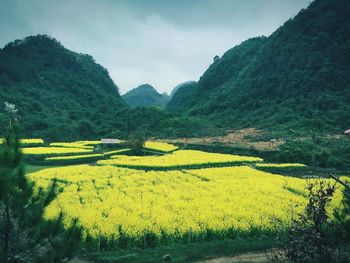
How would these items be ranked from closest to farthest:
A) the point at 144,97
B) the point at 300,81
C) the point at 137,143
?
1. the point at 137,143
2. the point at 300,81
3. the point at 144,97

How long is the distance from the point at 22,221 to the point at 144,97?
159 meters

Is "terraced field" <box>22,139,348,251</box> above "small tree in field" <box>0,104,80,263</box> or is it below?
below

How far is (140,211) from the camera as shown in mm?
14484

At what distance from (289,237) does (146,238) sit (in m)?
5.42

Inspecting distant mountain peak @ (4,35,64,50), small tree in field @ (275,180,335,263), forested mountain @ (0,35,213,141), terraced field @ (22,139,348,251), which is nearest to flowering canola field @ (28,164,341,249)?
terraced field @ (22,139,348,251)

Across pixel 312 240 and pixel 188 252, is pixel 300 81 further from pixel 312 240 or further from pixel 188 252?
pixel 312 240

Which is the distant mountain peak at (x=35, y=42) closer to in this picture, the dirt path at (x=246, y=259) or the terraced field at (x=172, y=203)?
the terraced field at (x=172, y=203)

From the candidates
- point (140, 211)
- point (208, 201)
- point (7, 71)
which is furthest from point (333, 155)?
point (7, 71)

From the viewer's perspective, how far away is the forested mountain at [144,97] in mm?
158500

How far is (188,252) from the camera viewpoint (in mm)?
11617

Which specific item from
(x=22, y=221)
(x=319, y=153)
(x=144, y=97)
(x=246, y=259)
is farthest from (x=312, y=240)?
(x=144, y=97)

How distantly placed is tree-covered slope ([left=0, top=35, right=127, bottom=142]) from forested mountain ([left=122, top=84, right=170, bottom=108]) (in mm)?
41941

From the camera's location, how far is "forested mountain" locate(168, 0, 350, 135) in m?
56.1

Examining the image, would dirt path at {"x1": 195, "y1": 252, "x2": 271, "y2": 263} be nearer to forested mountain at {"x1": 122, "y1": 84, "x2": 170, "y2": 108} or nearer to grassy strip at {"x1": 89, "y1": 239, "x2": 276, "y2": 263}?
grassy strip at {"x1": 89, "y1": 239, "x2": 276, "y2": 263}
